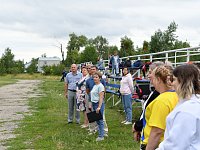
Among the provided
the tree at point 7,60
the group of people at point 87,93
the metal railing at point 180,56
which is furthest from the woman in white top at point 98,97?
the tree at point 7,60

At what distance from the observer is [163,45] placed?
135 feet

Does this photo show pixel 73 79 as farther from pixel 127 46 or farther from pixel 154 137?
pixel 127 46

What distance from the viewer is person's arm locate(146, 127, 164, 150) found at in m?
3.50

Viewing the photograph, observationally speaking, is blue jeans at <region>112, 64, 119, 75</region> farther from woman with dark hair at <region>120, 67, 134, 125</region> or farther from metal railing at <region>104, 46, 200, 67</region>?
woman with dark hair at <region>120, 67, 134, 125</region>

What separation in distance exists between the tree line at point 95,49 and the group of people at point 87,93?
27.3 metres

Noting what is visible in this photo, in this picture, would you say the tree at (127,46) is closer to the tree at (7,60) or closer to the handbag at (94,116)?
the tree at (7,60)

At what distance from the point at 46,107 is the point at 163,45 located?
1087 inches

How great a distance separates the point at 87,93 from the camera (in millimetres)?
9492

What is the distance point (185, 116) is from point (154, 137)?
89cm

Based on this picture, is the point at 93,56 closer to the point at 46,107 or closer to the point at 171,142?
the point at 46,107

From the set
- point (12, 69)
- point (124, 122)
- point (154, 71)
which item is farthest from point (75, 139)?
point (12, 69)

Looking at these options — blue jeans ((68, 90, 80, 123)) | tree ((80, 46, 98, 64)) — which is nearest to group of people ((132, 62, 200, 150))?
blue jeans ((68, 90, 80, 123))

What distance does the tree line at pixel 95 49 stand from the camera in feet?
136

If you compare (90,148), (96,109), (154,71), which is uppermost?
(154,71)
